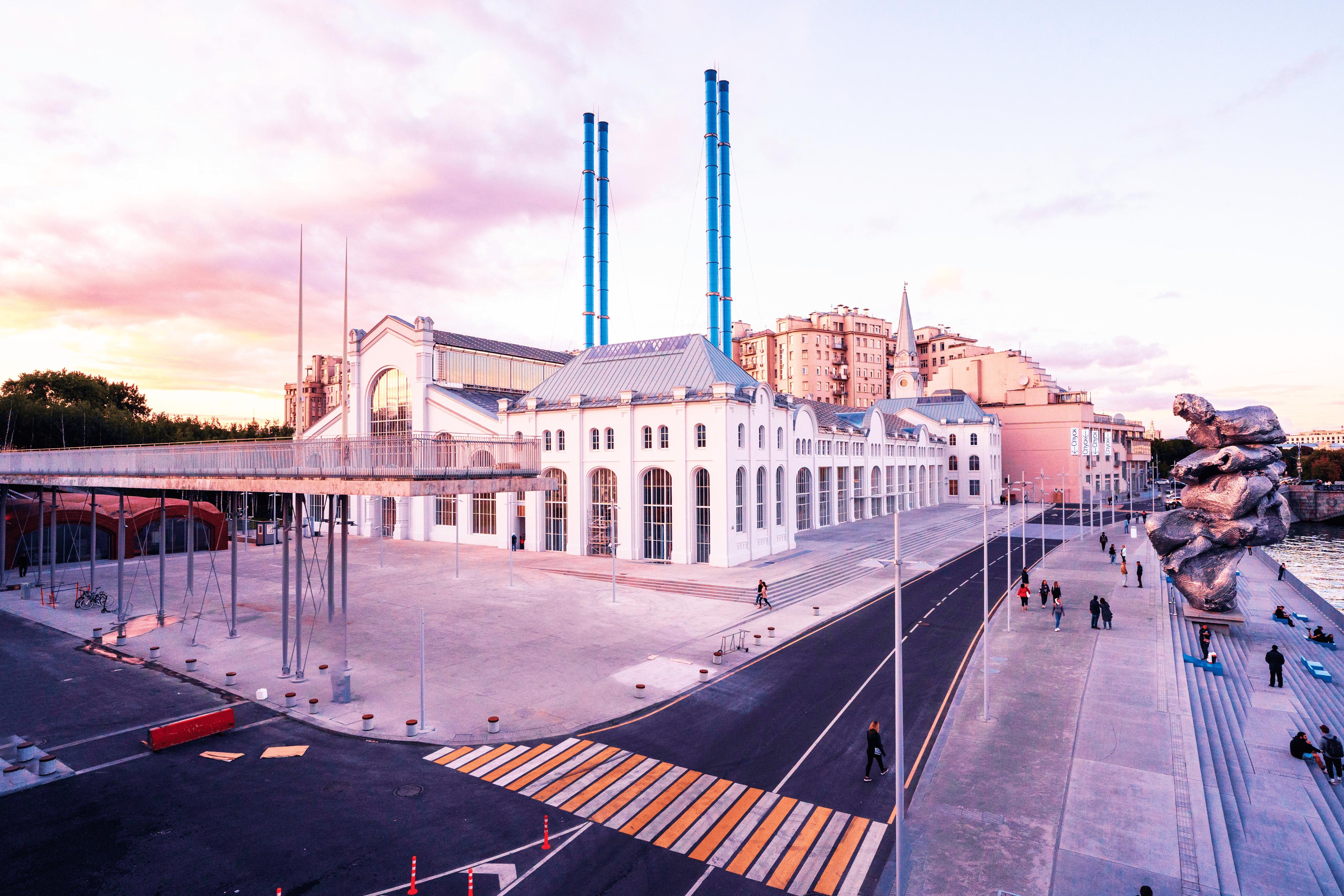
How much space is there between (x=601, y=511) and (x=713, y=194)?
43684 mm

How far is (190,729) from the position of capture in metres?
19.9

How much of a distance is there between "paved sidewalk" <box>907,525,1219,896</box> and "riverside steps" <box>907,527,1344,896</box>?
0.15 feet

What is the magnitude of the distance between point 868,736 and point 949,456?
93.8 metres

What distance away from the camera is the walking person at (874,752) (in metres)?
17.3

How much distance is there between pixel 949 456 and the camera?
102 m

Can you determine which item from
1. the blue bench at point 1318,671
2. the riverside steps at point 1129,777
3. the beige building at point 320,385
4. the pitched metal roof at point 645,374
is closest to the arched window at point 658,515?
the pitched metal roof at point 645,374

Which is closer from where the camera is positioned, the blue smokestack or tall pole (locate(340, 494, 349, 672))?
tall pole (locate(340, 494, 349, 672))

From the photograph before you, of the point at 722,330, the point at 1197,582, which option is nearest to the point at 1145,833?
the point at 1197,582

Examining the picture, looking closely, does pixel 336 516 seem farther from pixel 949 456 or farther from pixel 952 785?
pixel 949 456

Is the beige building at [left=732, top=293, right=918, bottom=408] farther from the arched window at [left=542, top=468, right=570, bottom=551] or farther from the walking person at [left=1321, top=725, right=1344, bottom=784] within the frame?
the walking person at [left=1321, top=725, right=1344, bottom=784]

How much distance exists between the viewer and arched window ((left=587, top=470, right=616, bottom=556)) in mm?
53094

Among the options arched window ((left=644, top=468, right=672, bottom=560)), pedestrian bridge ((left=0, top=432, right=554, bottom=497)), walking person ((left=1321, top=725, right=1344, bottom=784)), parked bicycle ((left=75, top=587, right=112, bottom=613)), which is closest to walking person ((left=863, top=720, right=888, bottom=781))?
walking person ((left=1321, top=725, right=1344, bottom=784))

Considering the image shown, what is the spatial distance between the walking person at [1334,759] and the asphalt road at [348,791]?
1022cm

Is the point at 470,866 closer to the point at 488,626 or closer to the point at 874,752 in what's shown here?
the point at 874,752
